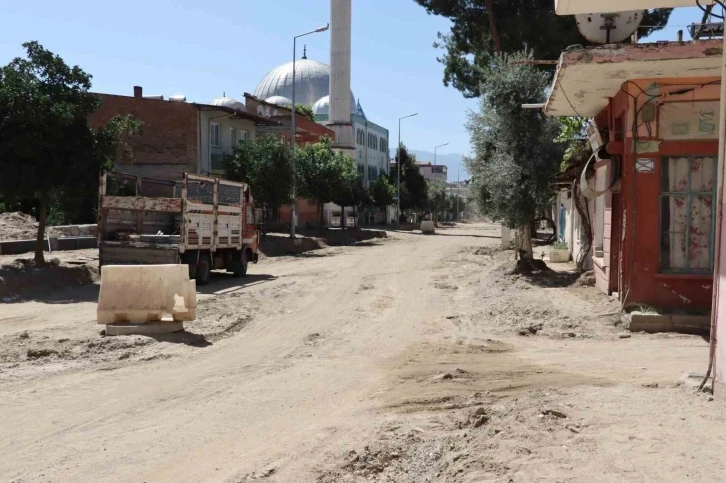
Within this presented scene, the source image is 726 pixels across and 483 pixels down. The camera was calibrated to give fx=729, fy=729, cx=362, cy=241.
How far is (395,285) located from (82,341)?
10320 millimetres

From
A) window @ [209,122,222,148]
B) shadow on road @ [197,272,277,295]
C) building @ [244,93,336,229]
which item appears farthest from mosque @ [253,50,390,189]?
shadow on road @ [197,272,277,295]

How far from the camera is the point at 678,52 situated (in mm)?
10195

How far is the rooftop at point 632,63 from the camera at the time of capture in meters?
10.2

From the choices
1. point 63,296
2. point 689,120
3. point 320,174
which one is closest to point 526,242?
point 689,120

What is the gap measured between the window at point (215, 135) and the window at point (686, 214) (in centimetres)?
3039

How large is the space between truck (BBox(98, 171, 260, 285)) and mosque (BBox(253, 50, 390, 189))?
188 feet

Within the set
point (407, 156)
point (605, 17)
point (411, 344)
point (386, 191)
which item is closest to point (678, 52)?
point (605, 17)

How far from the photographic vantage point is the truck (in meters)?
18.0

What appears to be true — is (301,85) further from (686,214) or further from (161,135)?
(686,214)

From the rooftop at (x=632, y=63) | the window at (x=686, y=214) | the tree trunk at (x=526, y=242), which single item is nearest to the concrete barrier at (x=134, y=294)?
the rooftop at (x=632, y=63)

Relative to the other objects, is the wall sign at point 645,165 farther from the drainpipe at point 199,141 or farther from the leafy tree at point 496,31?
the drainpipe at point 199,141

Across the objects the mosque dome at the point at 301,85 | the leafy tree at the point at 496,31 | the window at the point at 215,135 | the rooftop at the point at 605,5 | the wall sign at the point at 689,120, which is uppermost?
the mosque dome at the point at 301,85

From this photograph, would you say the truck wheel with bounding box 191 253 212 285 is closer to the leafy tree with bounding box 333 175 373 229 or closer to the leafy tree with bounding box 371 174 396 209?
the leafy tree with bounding box 333 175 373 229

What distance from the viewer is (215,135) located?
39.9m
